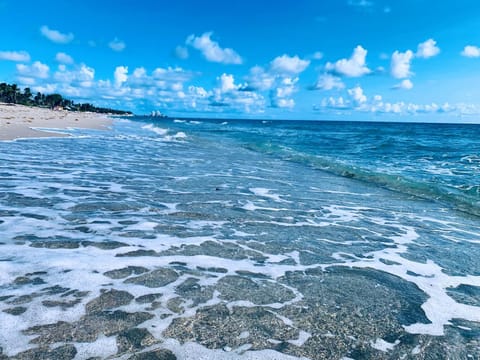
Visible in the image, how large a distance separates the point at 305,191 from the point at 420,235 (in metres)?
4.64

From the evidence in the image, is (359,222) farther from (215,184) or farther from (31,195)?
(31,195)

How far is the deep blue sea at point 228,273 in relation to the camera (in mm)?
3439

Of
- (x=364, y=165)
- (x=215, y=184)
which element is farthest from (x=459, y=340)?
(x=364, y=165)

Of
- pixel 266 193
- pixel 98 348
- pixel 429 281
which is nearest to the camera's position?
pixel 98 348

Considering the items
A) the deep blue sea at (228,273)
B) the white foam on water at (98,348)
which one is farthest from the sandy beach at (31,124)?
the white foam on water at (98,348)

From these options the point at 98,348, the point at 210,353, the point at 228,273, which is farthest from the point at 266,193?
the point at 98,348

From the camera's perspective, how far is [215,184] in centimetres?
1188

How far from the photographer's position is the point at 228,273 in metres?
5.04

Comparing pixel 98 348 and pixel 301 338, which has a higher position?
pixel 98 348

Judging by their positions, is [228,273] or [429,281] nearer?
[228,273]

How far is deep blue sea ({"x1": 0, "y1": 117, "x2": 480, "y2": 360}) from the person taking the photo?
3439mm

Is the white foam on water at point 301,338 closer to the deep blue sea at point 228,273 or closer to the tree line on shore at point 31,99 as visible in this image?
the deep blue sea at point 228,273

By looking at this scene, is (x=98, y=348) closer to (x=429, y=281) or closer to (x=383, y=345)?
(x=383, y=345)

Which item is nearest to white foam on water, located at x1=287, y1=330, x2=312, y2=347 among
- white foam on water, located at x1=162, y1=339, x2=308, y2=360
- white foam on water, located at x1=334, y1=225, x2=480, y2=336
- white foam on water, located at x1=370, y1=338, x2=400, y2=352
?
white foam on water, located at x1=162, y1=339, x2=308, y2=360
